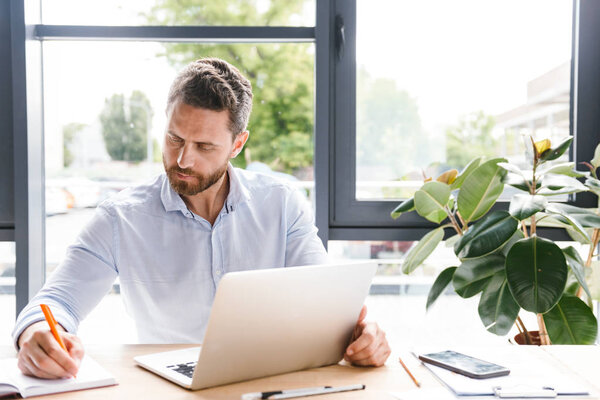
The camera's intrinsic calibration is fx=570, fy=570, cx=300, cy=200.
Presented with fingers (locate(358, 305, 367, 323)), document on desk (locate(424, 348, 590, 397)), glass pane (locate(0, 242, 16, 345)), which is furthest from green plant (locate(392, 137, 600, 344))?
glass pane (locate(0, 242, 16, 345))

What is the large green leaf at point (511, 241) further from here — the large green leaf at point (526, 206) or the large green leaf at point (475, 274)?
the large green leaf at point (526, 206)

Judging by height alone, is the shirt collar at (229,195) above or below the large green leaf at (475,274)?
above

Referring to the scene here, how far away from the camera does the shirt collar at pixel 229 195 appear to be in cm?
165

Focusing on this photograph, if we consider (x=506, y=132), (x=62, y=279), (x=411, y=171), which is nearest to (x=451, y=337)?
(x=411, y=171)

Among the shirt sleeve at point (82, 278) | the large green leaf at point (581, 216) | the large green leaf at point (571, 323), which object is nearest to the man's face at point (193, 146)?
the shirt sleeve at point (82, 278)

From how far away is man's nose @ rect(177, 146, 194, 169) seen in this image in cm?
159

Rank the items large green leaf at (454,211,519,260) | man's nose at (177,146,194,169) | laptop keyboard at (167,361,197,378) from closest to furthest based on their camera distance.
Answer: laptop keyboard at (167,361,197,378), man's nose at (177,146,194,169), large green leaf at (454,211,519,260)

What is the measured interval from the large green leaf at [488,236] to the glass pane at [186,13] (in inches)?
42.9

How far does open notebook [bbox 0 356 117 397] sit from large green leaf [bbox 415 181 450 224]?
122 cm

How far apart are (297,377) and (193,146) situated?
78 centimetres

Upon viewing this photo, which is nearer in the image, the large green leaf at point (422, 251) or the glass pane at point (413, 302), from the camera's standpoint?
→ the large green leaf at point (422, 251)

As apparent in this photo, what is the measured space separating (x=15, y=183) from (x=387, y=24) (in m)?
1.62

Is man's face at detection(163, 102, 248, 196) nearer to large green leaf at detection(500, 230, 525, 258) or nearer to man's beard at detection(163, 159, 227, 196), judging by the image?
man's beard at detection(163, 159, 227, 196)

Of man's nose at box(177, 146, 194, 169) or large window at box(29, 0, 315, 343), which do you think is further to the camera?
large window at box(29, 0, 315, 343)
